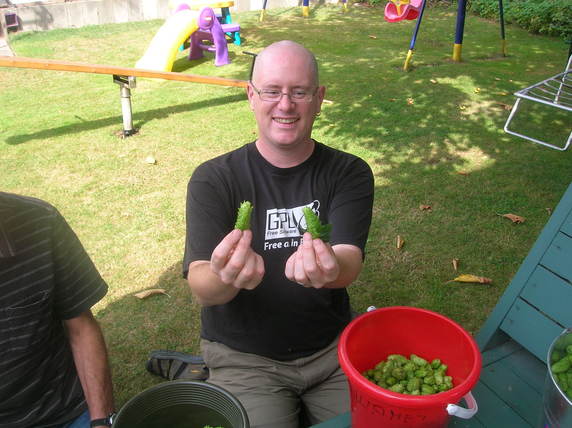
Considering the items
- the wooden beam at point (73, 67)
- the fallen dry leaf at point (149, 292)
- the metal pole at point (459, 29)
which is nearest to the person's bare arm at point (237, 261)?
the fallen dry leaf at point (149, 292)

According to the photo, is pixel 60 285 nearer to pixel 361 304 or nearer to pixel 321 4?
pixel 361 304

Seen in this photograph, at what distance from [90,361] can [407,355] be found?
4.10 ft

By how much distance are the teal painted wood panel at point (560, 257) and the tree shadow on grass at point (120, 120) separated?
17.9 feet

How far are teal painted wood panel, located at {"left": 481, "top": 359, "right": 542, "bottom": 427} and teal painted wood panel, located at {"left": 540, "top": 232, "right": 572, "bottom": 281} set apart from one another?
43 centimetres

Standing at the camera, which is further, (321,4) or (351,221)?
(321,4)

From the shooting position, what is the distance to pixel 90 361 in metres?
1.98

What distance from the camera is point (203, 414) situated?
146 cm

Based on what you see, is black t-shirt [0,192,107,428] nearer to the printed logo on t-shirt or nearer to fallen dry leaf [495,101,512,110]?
the printed logo on t-shirt

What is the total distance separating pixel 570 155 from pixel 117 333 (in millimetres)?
4947

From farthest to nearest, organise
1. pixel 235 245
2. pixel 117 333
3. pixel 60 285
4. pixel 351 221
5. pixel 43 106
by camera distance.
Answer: pixel 43 106
pixel 117 333
pixel 351 221
pixel 60 285
pixel 235 245

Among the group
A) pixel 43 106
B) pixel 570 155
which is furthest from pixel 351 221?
pixel 43 106

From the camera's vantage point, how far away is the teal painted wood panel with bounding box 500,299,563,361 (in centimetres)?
197

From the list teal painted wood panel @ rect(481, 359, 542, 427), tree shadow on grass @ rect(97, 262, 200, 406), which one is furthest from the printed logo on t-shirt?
tree shadow on grass @ rect(97, 262, 200, 406)

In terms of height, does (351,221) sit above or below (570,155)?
above
